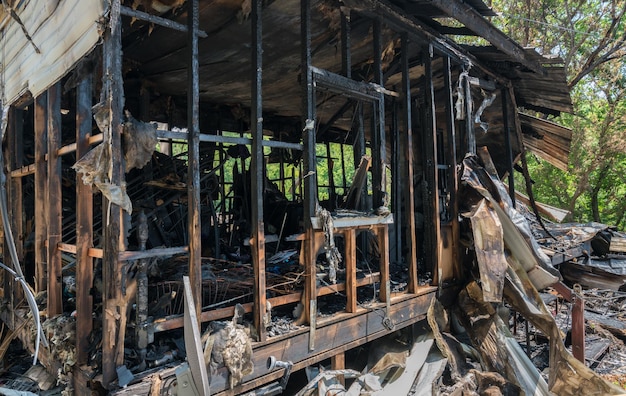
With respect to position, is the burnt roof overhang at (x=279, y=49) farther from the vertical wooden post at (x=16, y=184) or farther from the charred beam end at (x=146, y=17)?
the vertical wooden post at (x=16, y=184)

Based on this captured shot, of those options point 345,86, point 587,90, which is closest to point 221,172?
point 345,86

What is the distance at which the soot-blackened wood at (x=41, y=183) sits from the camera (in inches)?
151

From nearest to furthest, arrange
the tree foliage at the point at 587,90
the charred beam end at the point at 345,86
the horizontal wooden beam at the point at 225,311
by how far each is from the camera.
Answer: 1. the horizontal wooden beam at the point at 225,311
2. the charred beam end at the point at 345,86
3. the tree foliage at the point at 587,90

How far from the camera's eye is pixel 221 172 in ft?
23.5

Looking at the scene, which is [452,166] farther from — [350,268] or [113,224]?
[113,224]

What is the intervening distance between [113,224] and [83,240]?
56cm

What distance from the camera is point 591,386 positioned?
430cm

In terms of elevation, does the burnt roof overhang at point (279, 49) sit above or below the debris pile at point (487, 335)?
above

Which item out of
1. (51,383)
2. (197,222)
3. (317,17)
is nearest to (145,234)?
(197,222)

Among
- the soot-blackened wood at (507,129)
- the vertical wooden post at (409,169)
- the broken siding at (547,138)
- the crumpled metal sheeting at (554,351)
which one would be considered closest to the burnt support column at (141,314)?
the vertical wooden post at (409,169)

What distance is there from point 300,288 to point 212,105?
469cm

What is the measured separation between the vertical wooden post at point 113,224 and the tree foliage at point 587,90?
903 cm

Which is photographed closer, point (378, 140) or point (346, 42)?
point (346, 42)

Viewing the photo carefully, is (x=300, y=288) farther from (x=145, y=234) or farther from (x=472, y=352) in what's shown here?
(x=472, y=352)
